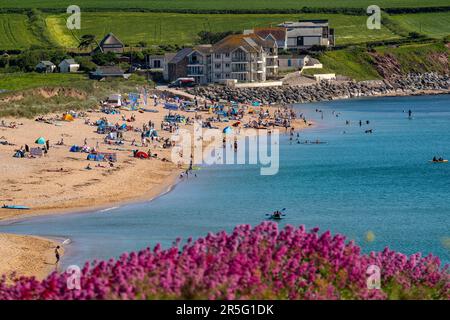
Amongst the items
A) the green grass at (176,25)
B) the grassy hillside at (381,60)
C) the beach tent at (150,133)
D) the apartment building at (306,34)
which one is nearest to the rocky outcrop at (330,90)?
the grassy hillside at (381,60)

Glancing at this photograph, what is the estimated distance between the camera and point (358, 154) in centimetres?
7612

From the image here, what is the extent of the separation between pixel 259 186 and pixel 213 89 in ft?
206

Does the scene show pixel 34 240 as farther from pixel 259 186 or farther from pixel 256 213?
pixel 259 186

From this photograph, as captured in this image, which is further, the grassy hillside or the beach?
the grassy hillside

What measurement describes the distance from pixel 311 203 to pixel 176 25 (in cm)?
13263

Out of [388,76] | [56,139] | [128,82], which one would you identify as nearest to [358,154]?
[56,139]

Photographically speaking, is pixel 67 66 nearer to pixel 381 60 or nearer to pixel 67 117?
pixel 67 117

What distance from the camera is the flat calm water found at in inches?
1639

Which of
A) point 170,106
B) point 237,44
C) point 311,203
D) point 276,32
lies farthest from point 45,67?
point 311,203

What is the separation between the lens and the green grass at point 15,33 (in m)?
156

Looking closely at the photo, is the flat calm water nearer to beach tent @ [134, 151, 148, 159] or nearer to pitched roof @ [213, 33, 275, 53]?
beach tent @ [134, 151, 148, 159]

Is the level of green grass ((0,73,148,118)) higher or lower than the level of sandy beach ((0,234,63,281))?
higher

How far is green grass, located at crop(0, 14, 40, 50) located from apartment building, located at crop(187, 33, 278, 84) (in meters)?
35.6

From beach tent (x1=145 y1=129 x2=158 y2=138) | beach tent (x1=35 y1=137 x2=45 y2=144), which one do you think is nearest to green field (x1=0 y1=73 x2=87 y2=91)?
beach tent (x1=145 y1=129 x2=158 y2=138)
